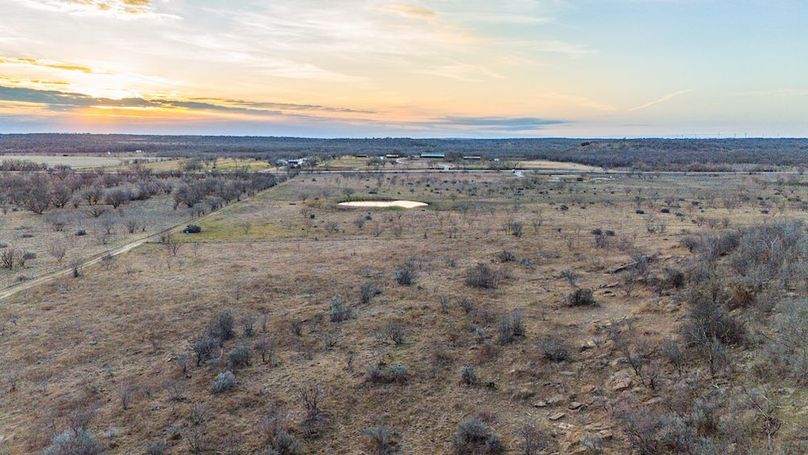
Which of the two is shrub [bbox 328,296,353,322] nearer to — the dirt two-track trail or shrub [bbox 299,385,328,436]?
shrub [bbox 299,385,328,436]

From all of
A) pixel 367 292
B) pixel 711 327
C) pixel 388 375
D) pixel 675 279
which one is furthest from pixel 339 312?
pixel 675 279

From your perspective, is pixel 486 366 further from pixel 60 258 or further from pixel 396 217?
pixel 396 217

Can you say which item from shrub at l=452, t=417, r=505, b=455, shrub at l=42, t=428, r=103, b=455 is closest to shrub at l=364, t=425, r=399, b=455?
shrub at l=452, t=417, r=505, b=455

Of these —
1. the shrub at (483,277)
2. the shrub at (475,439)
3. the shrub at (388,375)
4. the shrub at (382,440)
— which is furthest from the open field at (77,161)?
the shrub at (475,439)

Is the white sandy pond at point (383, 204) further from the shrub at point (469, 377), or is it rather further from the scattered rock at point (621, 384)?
the scattered rock at point (621, 384)

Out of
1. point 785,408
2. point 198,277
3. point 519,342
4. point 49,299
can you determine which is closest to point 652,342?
point 519,342

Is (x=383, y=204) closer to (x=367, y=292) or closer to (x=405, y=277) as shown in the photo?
(x=405, y=277)
